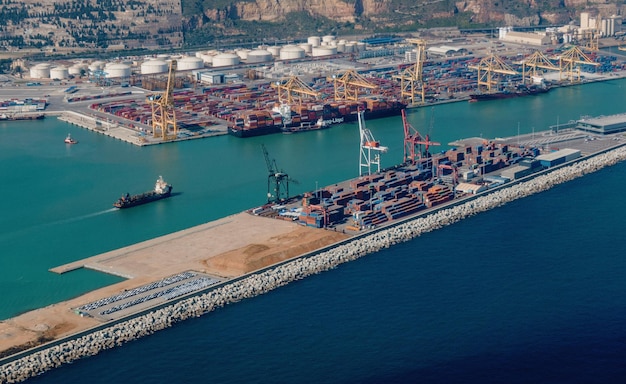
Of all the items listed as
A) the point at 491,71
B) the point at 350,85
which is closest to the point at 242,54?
the point at 350,85

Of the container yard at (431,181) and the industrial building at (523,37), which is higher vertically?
the industrial building at (523,37)

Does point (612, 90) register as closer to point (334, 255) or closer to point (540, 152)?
point (540, 152)

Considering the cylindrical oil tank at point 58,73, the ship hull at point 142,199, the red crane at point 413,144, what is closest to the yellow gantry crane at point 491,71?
the red crane at point 413,144

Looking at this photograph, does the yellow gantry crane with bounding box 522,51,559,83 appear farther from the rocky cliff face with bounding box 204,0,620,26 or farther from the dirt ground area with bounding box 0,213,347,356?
the dirt ground area with bounding box 0,213,347,356

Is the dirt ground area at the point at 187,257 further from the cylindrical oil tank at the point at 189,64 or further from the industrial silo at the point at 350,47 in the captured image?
the industrial silo at the point at 350,47

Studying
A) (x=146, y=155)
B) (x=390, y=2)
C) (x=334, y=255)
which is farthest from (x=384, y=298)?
(x=390, y=2)

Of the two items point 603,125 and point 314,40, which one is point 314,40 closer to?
point 314,40
